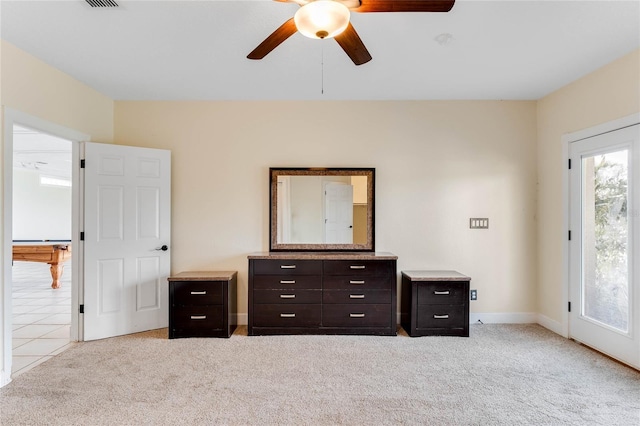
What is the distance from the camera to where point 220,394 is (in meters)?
2.27

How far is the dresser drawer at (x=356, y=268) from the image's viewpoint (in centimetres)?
339

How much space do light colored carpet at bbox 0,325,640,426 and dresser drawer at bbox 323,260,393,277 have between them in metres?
0.65

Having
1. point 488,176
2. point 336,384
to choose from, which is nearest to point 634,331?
point 488,176

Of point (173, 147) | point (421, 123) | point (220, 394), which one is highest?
point (421, 123)

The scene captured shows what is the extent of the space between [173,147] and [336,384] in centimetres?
312

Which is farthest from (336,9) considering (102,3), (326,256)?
(326,256)

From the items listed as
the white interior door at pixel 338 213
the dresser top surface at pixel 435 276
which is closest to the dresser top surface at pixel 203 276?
the white interior door at pixel 338 213

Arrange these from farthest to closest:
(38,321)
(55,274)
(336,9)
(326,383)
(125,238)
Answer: (55,274)
(38,321)
(125,238)
(326,383)
(336,9)

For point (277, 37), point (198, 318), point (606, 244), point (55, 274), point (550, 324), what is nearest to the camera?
point (277, 37)

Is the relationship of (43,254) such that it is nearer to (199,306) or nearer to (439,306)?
(199,306)

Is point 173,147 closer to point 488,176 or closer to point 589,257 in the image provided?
point 488,176

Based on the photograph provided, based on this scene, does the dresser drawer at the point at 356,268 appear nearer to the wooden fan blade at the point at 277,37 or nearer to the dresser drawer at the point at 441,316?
the dresser drawer at the point at 441,316

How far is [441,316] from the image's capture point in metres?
3.36

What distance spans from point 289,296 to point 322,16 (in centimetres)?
264
